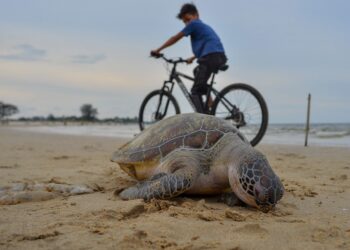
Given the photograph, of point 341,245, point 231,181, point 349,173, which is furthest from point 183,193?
point 349,173

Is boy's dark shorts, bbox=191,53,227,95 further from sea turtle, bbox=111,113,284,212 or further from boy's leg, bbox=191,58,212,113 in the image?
sea turtle, bbox=111,113,284,212

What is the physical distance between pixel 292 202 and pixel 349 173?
217 centimetres

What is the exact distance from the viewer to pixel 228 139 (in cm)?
356

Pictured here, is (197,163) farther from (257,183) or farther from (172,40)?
(172,40)

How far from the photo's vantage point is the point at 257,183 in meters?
2.85

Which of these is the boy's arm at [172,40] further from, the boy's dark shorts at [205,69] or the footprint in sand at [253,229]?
the footprint in sand at [253,229]

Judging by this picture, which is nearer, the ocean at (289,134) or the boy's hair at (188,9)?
the boy's hair at (188,9)

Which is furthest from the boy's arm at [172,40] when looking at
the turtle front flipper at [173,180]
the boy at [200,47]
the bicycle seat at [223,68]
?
the turtle front flipper at [173,180]

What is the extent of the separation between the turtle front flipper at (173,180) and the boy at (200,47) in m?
3.50

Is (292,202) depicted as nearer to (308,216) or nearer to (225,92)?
(308,216)

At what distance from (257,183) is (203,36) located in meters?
4.30

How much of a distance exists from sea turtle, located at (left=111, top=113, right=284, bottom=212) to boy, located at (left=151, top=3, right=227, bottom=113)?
2.87 metres

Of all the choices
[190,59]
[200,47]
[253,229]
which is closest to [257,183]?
[253,229]

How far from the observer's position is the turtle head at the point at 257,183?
2.84 m
